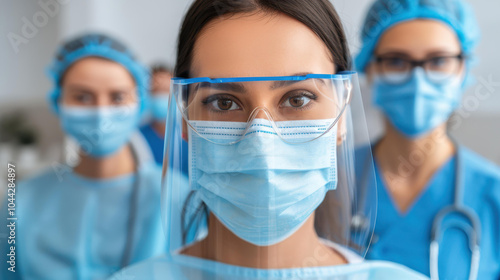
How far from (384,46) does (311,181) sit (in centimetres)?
84

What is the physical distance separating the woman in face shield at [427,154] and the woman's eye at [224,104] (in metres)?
0.80

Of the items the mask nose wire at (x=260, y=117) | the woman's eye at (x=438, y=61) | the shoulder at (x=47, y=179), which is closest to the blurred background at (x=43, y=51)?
the shoulder at (x=47, y=179)

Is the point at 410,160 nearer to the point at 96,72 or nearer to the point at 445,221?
the point at 445,221

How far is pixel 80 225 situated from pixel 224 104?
41.6 inches

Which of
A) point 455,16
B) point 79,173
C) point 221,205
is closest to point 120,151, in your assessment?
point 79,173

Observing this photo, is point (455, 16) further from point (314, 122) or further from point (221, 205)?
point (221, 205)

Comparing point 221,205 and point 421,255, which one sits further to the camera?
point 421,255

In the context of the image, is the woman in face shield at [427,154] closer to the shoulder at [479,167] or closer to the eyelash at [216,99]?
the shoulder at [479,167]

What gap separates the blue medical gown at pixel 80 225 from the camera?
5.16ft

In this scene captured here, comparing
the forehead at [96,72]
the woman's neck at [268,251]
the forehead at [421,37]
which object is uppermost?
the forehead at [421,37]

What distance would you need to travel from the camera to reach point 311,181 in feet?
2.74

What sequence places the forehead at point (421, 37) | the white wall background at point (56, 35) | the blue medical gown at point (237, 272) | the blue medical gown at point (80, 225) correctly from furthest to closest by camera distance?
the white wall background at point (56, 35) → the blue medical gown at point (80, 225) → the forehead at point (421, 37) → the blue medical gown at point (237, 272)

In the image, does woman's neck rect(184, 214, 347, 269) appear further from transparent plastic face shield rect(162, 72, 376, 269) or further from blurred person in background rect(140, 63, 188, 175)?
blurred person in background rect(140, 63, 188, 175)

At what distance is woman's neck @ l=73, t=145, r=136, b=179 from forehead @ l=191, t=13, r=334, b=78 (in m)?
1.05
